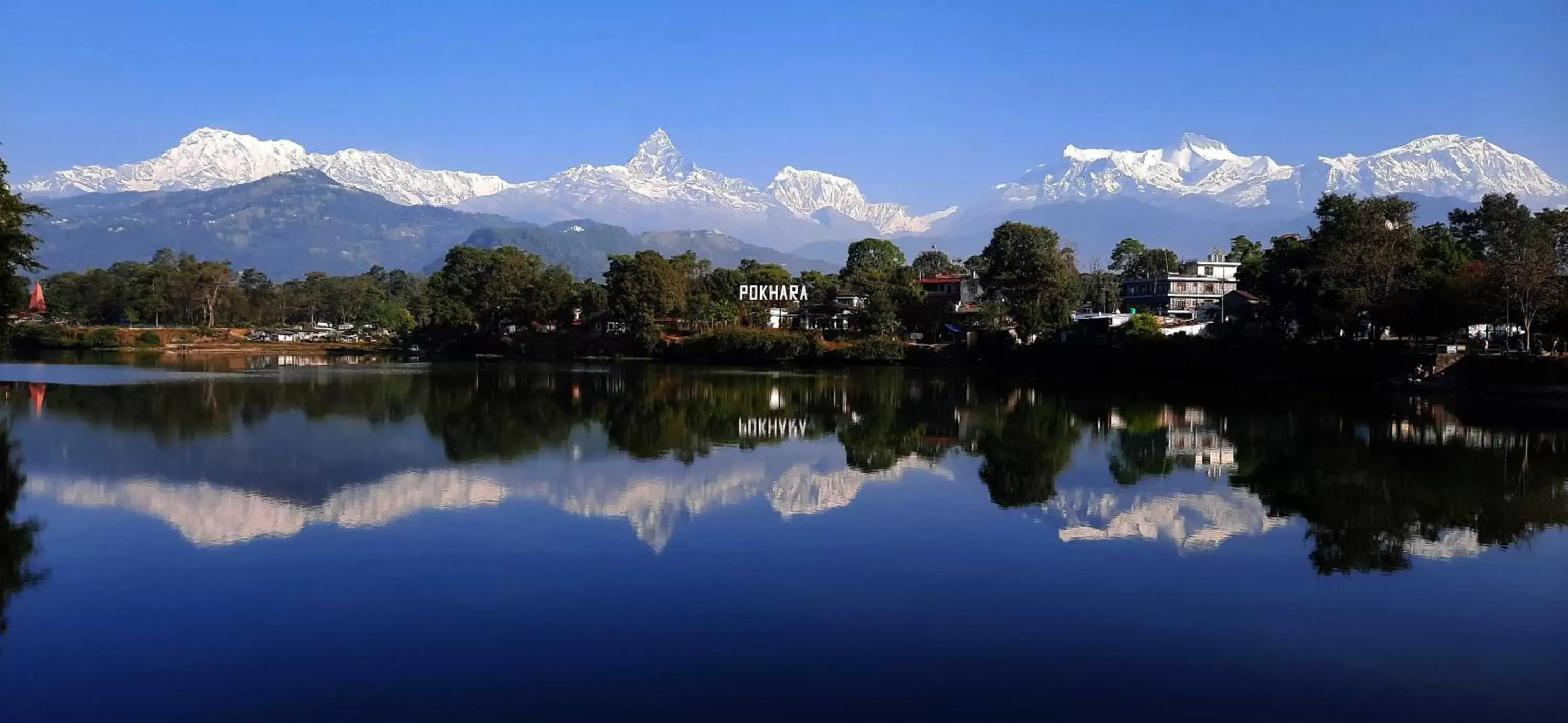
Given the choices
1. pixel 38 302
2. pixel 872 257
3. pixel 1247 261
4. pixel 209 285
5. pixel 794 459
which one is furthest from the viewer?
pixel 872 257

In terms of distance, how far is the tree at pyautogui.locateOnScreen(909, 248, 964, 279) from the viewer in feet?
374

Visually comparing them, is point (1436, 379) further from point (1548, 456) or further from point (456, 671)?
point (456, 671)

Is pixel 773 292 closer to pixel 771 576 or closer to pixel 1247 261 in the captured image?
pixel 1247 261

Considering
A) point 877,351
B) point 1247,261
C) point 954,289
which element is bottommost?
point 877,351

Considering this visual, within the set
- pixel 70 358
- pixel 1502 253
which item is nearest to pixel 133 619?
pixel 1502 253

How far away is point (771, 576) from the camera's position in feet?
41.0

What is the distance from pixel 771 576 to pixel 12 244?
26.2m

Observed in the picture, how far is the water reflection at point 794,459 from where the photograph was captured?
16.2 meters

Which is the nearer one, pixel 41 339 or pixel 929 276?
pixel 41 339

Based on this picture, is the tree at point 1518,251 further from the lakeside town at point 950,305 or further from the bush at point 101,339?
the bush at point 101,339

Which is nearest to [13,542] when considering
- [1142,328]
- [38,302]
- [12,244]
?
[12,244]

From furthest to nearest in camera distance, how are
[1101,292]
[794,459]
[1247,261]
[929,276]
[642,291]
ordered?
[929,276], [1101,292], [642,291], [1247,261], [794,459]

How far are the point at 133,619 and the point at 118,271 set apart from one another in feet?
379

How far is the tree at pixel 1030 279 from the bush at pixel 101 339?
6227 cm
